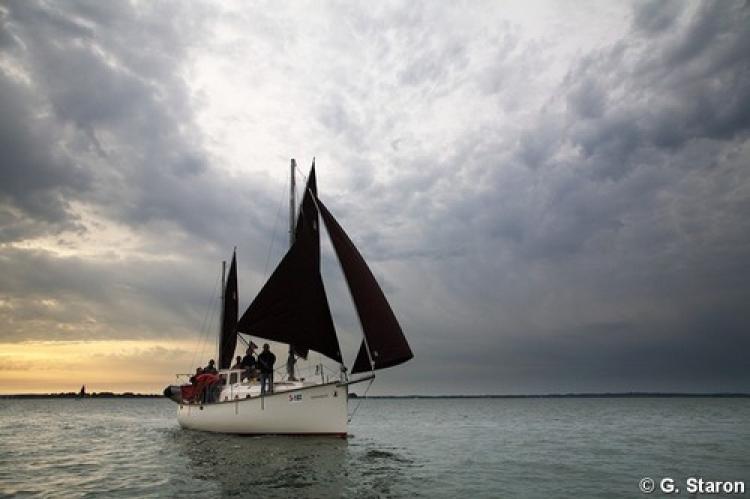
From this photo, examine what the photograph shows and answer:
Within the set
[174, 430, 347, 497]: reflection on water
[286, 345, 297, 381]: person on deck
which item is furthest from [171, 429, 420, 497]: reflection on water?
[286, 345, 297, 381]: person on deck

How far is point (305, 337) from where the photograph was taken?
25875 mm

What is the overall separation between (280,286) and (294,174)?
8.69 m

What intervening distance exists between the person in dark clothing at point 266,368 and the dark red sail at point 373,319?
4.01m

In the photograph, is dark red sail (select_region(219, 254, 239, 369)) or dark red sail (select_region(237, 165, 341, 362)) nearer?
dark red sail (select_region(237, 165, 341, 362))

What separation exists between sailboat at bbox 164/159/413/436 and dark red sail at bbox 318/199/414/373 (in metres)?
0.04

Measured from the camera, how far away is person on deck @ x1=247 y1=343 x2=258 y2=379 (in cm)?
2792

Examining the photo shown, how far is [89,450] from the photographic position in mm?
26594

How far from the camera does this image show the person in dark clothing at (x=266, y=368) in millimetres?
24672

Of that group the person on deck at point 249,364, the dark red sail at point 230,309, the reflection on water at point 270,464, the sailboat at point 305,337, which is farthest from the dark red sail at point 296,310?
the dark red sail at point 230,309

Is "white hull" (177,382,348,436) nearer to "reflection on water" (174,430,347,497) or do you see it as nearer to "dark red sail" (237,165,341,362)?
"reflection on water" (174,430,347,497)

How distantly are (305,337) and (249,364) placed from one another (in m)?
4.65

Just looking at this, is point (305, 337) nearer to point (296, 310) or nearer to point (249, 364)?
point (296, 310)

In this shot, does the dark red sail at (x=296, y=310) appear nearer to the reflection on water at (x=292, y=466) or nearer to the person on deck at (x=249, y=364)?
the person on deck at (x=249, y=364)

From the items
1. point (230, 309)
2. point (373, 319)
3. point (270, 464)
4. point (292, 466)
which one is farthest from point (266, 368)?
point (230, 309)
